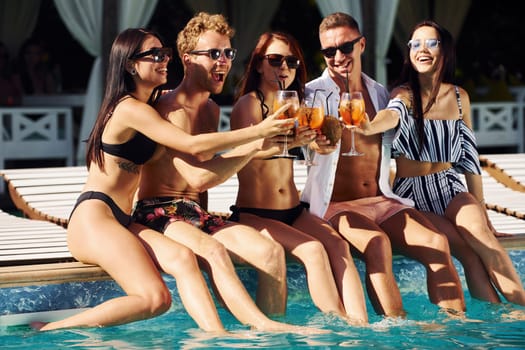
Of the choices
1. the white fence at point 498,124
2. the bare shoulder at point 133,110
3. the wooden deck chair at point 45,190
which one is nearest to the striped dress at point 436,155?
the bare shoulder at point 133,110

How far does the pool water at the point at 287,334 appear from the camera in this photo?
15.2 feet

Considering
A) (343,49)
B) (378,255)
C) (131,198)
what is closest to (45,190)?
(131,198)

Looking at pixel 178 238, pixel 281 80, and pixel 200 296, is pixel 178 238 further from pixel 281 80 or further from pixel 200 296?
pixel 281 80

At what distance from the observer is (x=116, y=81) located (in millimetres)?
5027

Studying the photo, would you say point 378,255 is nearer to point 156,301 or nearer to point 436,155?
point 436,155

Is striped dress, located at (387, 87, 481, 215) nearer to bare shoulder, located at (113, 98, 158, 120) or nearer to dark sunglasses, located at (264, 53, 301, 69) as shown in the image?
dark sunglasses, located at (264, 53, 301, 69)

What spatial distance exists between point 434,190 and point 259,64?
1.13 m

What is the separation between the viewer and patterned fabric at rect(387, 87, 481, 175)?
5500 mm

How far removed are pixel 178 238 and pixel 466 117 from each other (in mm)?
1705

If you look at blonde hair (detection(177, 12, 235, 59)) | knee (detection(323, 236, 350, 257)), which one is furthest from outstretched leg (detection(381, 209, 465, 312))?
blonde hair (detection(177, 12, 235, 59))

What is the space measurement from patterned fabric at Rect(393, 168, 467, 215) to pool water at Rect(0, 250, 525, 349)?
0.48m

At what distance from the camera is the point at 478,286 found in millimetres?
5477

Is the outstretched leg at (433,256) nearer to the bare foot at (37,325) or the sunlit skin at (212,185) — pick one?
the sunlit skin at (212,185)

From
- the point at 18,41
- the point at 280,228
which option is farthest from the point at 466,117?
the point at 18,41
